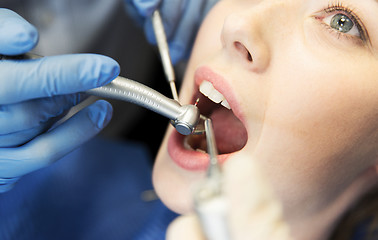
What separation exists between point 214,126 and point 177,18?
41 centimetres

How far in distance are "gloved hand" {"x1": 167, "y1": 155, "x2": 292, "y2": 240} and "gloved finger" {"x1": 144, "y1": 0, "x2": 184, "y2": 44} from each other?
0.81 m

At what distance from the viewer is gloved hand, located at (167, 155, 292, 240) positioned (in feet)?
1.77

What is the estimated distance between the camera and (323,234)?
1.11m

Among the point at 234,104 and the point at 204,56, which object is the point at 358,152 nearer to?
the point at 234,104

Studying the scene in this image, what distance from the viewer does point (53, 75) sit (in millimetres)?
805

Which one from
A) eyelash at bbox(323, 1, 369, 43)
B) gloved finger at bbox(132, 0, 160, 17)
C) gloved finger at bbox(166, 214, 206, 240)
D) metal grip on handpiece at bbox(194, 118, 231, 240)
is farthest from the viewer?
gloved finger at bbox(132, 0, 160, 17)

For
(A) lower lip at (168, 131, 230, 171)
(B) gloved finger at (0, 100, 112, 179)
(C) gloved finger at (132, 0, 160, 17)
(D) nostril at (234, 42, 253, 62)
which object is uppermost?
(D) nostril at (234, 42, 253, 62)

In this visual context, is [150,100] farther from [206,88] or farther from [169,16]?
[169,16]

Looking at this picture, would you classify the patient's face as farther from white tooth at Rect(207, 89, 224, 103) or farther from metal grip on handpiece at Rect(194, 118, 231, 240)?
metal grip on handpiece at Rect(194, 118, 231, 240)

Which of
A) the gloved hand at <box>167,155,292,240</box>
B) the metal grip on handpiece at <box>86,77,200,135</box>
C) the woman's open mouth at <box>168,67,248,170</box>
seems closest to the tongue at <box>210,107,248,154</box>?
the woman's open mouth at <box>168,67,248,170</box>

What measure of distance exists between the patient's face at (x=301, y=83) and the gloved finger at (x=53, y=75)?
0.26 metres

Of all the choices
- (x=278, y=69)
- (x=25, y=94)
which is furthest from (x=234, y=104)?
(x=25, y=94)

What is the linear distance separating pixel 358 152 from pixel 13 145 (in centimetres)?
83

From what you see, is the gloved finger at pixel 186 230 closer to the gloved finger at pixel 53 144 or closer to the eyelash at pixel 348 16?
the gloved finger at pixel 53 144
